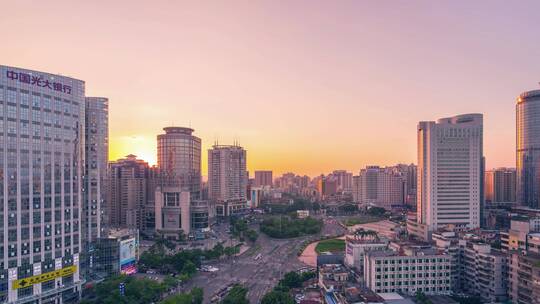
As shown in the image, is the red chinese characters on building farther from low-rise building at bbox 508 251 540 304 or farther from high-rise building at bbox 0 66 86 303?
low-rise building at bbox 508 251 540 304

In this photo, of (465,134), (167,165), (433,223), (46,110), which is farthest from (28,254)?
(465,134)

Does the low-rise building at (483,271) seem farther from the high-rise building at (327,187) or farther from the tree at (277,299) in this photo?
the high-rise building at (327,187)

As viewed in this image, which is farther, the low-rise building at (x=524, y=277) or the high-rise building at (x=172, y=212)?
the high-rise building at (x=172, y=212)

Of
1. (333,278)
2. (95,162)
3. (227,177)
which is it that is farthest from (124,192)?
(333,278)

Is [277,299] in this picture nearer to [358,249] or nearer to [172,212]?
[358,249]

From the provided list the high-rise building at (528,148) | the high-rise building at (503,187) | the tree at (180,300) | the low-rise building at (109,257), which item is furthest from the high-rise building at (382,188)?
the tree at (180,300)

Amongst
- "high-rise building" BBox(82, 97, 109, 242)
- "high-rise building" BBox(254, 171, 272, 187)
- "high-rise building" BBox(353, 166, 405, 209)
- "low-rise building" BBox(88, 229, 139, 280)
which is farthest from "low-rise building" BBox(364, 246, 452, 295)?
"high-rise building" BBox(254, 171, 272, 187)

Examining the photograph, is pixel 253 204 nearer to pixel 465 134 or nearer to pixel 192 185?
pixel 192 185
